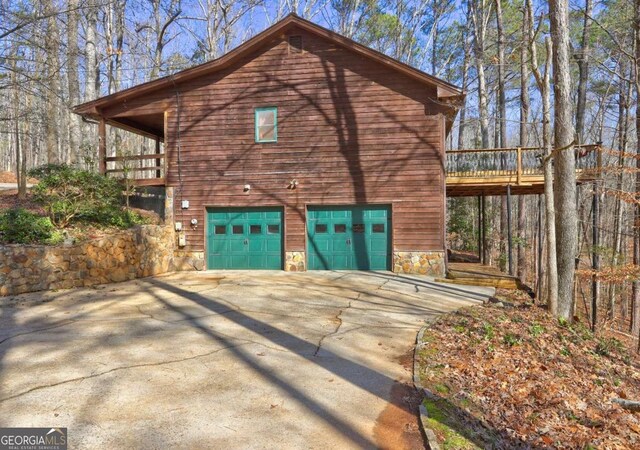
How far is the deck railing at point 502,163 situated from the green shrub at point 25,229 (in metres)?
10.8

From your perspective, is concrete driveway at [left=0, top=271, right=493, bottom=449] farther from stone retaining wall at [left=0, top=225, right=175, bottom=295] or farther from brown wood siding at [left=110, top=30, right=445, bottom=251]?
brown wood siding at [left=110, top=30, right=445, bottom=251]

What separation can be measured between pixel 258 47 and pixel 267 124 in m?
2.41

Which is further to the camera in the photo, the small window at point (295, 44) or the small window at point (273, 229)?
the small window at point (273, 229)

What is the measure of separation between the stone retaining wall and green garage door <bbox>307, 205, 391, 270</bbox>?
15.1 feet

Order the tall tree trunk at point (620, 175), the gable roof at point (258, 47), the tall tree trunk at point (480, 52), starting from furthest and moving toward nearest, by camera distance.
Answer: the tall tree trunk at point (480, 52) → the tall tree trunk at point (620, 175) → the gable roof at point (258, 47)

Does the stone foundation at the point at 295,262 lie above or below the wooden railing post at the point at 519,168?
below

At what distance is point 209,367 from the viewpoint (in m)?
4.15

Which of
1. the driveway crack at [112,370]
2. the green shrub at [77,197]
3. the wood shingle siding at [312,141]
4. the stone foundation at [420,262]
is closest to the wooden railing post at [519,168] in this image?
the wood shingle siding at [312,141]

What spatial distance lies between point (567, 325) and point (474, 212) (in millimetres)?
14669

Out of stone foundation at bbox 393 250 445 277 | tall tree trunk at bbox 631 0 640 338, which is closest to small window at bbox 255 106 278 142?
stone foundation at bbox 393 250 445 277

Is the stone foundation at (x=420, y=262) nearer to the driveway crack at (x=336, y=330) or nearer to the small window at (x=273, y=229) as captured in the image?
the small window at (x=273, y=229)

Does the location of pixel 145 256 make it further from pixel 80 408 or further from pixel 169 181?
pixel 80 408

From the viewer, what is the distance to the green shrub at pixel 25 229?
26.4 ft

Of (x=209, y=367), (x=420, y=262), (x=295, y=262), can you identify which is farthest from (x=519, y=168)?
(x=209, y=367)
